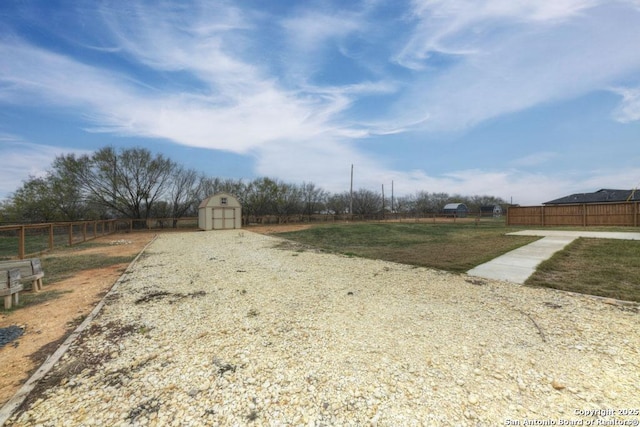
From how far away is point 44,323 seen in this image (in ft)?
13.0

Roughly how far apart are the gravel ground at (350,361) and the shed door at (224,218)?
20.3 m

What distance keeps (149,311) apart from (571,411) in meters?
5.25

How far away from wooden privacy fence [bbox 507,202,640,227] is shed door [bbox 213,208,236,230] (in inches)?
1009

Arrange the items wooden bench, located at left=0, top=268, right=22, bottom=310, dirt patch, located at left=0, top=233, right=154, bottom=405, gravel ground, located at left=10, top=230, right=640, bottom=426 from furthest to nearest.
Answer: wooden bench, located at left=0, top=268, right=22, bottom=310 → dirt patch, located at left=0, top=233, right=154, bottom=405 → gravel ground, located at left=10, top=230, right=640, bottom=426

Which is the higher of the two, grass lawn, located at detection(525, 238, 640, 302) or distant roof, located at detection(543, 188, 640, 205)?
distant roof, located at detection(543, 188, 640, 205)

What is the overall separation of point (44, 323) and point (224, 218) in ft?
71.4

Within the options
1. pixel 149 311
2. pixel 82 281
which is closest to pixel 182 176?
pixel 82 281

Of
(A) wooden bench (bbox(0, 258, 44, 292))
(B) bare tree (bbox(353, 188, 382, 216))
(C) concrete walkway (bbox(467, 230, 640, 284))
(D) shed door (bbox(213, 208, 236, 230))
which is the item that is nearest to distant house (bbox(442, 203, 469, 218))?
(B) bare tree (bbox(353, 188, 382, 216))

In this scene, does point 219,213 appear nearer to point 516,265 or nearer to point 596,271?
point 516,265

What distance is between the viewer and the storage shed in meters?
24.2

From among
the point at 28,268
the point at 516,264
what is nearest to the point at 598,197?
the point at 516,264

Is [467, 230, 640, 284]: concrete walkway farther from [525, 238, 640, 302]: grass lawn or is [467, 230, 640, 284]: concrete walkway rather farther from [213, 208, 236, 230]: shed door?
[213, 208, 236, 230]: shed door

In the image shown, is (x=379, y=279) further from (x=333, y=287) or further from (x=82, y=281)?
(x=82, y=281)

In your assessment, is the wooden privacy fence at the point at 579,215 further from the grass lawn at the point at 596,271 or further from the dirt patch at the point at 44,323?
the dirt patch at the point at 44,323
